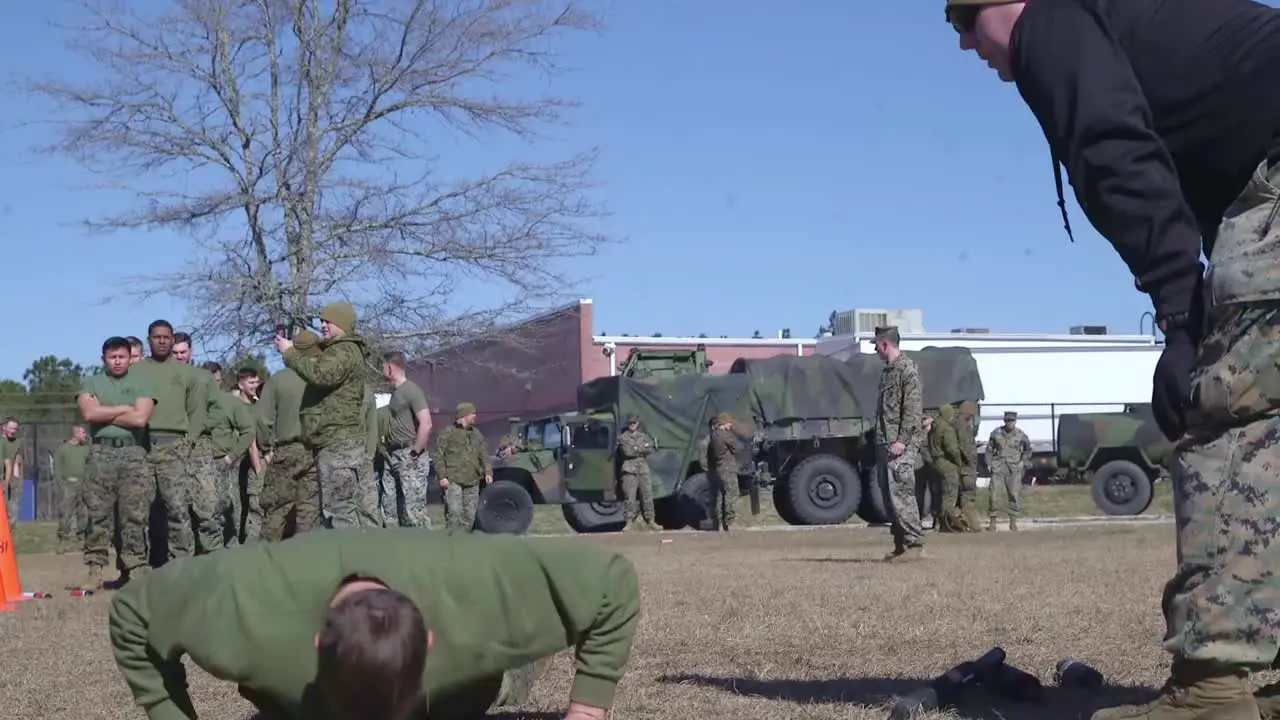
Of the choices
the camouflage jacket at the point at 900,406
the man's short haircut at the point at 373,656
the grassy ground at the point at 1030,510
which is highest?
the camouflage jacket at the point at 900,406

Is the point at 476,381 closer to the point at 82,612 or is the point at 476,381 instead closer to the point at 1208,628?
the point at 82,612

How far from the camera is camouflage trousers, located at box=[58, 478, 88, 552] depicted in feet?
68.3

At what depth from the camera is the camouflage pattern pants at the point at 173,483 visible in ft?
37.5

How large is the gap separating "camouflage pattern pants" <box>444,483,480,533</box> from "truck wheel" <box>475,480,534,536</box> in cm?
366

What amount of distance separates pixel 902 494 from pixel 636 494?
40.0 feet

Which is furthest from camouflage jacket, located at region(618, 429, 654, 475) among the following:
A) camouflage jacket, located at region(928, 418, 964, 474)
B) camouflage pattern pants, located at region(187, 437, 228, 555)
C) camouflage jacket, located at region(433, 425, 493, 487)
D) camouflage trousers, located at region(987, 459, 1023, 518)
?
camouflage pattern pants, located at region(187, 437, 228, 555)

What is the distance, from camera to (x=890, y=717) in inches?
173

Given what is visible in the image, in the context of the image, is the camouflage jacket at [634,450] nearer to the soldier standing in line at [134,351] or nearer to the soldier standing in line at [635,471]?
the soldier standing in line at [635,471]

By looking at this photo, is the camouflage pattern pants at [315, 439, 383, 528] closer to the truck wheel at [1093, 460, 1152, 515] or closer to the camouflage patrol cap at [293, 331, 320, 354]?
the camouflage patrol cap at [293, 331, 320, 354]

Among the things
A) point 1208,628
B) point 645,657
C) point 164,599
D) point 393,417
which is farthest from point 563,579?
point 393,417

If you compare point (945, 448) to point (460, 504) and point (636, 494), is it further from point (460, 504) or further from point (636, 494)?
point (460, 504)

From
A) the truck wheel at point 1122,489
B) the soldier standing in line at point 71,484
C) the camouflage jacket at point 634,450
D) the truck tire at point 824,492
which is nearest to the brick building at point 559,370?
the camouflage jacket at point 634,450

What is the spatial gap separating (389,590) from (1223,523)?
161cm

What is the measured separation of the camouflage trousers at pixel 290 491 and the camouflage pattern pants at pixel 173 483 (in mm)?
1376
